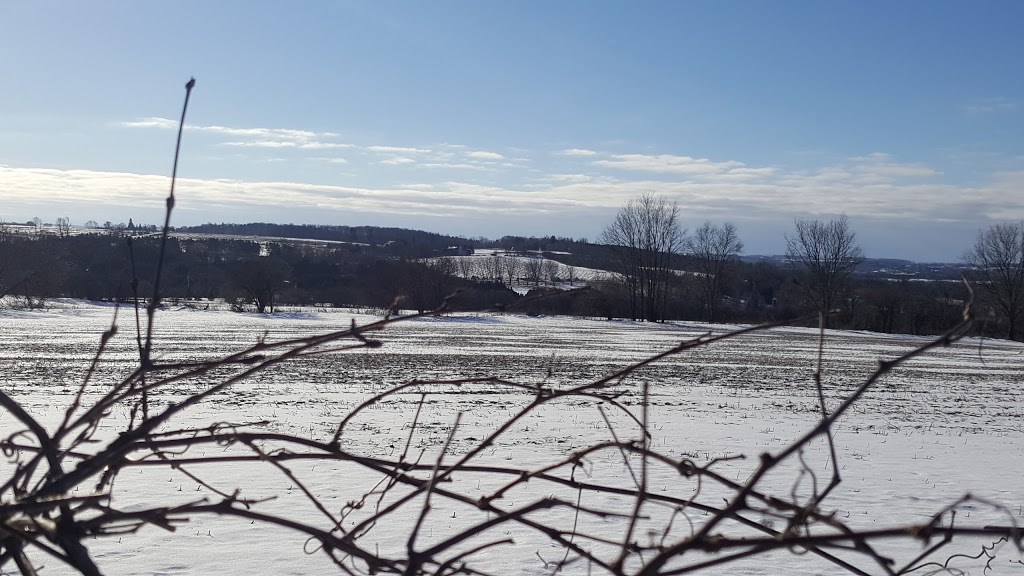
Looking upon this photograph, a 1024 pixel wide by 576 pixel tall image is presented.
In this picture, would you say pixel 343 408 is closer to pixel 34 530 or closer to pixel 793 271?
pixel 34 530

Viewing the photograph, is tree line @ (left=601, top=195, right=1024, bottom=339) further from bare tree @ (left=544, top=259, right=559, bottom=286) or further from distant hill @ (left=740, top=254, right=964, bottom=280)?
bare tree @ (left=544, top=259, right=559, bottom=286)

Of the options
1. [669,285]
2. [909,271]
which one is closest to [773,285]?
[669,285]

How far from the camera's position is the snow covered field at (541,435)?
6086 millimetres

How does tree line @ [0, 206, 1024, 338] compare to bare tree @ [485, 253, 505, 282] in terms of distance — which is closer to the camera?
tree line @ [0, 206, 1024, 338]

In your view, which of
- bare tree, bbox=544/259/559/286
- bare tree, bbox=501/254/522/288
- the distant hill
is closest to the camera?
the distant hill

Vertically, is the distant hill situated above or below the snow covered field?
above

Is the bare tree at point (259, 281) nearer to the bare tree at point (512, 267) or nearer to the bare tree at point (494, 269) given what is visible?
the bare tree at point (494, 269)

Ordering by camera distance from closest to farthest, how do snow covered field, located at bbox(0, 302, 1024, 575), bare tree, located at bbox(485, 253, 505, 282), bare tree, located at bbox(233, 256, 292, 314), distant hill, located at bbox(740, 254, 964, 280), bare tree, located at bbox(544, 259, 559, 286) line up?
1. snow covered field, located at bbox(0, 302, 1024, 575)
2. distant hill, located at bbox(740, 254, 964, 280)
3. bare tree, located at bbox(233, 256, 292, 314)
4. bare tree, located at bbox(485, 253, 505, 282)
5. bare tree, located at bbox(544, 259, 559, 286)

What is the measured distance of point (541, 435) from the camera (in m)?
11.6

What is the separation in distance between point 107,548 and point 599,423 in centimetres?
834

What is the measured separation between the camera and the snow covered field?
6086 millimetres

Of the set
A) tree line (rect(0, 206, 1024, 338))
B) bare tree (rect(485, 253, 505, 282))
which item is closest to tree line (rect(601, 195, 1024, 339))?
tree line (rect(0, 206, 1024, 338))

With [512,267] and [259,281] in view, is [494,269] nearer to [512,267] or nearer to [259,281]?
[512,267]

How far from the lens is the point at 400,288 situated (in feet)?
181
